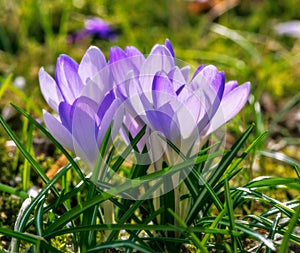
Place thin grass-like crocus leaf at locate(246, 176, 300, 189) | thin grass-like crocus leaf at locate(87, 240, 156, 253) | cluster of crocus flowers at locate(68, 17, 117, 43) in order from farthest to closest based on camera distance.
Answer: cluster of crocus flowers at locate(68, 17, 117, 43), thin grass-like crocus leaf at locate(246, 176, 300, 189), thin grass-like crocus leaf at locate(87, 240, 156, 253)

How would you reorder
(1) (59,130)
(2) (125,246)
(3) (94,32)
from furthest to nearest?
(3) (94,32) < (1) (59,130) < (2) (125,246)

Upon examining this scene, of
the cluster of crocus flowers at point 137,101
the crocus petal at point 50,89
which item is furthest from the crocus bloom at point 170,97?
the crocus petal at point 50,89

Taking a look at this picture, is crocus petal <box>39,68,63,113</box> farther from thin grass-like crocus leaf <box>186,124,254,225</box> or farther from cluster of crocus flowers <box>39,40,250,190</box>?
thin grass-like crocus leaf <box>186,124,254,225</box>

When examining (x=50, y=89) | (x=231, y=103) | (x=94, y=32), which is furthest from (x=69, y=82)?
(x=94, y=32)

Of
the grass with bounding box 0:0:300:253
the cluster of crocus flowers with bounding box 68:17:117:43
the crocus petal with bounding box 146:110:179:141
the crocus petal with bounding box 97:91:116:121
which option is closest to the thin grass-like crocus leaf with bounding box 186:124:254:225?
the grass with bounding box 0:0:300:253

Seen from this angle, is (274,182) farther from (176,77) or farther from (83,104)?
(83,104)

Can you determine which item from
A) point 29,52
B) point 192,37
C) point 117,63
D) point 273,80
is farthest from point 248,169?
point 192,37

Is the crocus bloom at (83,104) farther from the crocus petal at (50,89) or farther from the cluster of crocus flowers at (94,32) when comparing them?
the cluster of crocus flowers at (94,32)
